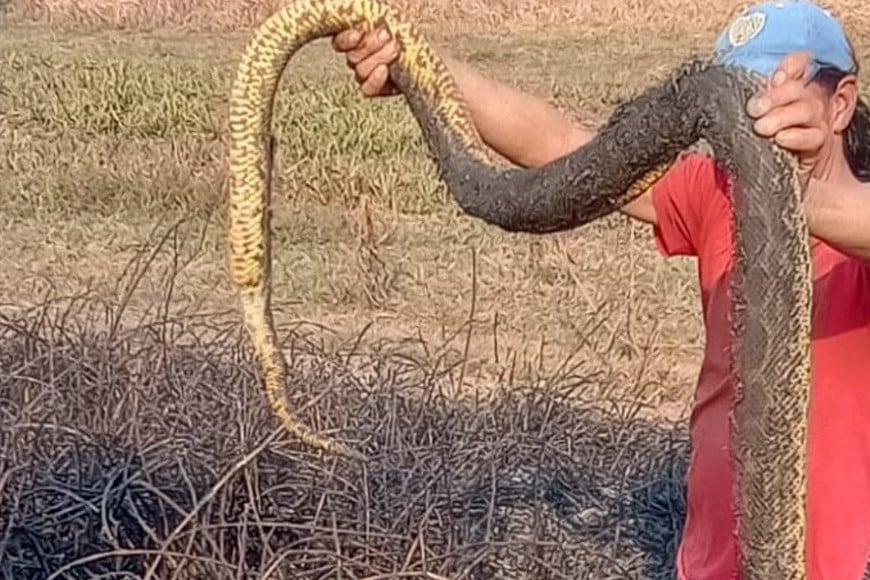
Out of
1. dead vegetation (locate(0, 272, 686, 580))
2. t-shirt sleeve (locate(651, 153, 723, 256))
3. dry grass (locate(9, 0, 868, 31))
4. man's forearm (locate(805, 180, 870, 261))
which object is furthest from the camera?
dry grass (locate(9, 0, 868, 31))

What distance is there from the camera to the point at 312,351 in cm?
429

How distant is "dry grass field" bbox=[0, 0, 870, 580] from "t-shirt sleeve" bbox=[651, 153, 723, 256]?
0.24 m

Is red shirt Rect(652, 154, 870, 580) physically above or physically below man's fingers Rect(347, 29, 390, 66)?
below

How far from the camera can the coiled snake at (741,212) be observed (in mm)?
1650

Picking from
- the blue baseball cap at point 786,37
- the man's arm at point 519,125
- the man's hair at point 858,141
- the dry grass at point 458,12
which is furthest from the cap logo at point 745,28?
the dry grass at point 458,12

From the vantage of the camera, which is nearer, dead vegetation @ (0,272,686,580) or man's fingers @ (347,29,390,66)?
man's fingers @ (347,29,390,66)

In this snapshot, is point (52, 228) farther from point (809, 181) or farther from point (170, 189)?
point (809, 181)

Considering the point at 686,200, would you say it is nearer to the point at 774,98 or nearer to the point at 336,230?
the point at 774,98

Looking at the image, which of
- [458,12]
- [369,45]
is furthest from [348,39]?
[458,12]

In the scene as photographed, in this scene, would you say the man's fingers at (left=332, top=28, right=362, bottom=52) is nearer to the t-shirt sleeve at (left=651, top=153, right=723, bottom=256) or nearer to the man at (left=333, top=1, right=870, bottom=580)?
the man at (left=333, top=1, right=870, bottom=580)

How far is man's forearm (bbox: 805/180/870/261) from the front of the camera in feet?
5.84

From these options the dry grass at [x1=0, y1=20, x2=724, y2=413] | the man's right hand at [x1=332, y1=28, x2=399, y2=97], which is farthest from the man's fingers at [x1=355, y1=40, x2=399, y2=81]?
the dry grass at [x1=0, y1=20, x2=724, y2=413]

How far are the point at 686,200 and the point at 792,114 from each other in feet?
2.47

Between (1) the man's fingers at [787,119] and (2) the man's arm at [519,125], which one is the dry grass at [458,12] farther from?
(1) the man's fingers at [787,119]
